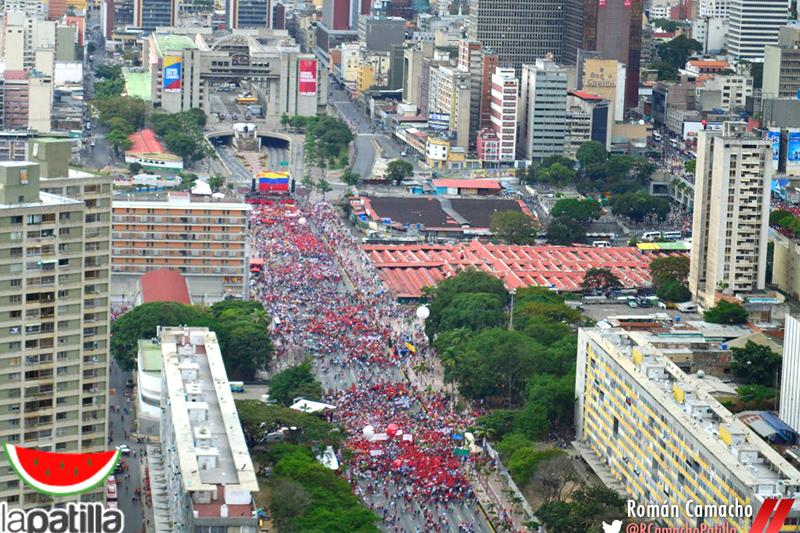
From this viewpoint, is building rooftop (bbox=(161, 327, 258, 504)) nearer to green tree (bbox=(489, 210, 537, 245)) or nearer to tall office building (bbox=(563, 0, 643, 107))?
green tree (bbox=(489, 210, 537, 245))

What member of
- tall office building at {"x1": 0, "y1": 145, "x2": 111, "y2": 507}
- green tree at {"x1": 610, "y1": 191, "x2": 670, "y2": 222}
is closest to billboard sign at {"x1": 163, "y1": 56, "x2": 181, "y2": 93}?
green tree at {"x1": 610, "y1": 191, "x2": 670, "y2": 222}

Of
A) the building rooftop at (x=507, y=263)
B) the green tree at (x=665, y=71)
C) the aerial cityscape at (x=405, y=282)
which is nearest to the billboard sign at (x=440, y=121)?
the aerial cityscape at (x=405, y=282)

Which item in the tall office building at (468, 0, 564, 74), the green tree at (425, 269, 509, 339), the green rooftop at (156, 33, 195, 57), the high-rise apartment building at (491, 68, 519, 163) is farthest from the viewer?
the tall office building at (468, 0, 564, 74)

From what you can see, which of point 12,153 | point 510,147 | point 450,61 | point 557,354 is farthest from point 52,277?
point 450,61

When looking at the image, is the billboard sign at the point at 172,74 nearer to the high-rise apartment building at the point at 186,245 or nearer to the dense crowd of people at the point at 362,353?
the dense crowd of people at the point at 362,353

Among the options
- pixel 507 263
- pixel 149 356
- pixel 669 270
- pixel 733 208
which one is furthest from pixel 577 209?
pixel 149 356
